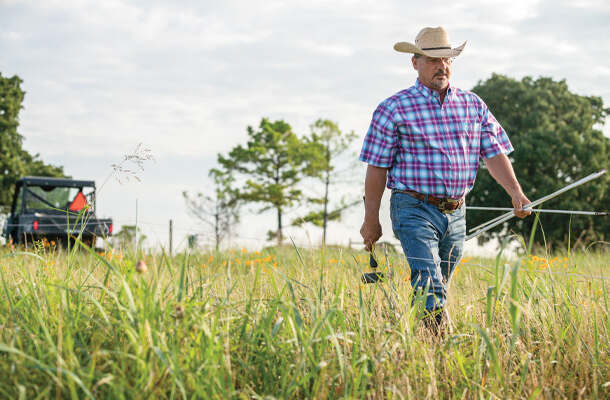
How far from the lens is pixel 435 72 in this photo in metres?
3.58

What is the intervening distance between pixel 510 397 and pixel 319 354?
82 centimetres

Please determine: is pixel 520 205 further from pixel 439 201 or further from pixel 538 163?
pixel 538 163

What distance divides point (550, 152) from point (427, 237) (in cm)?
2078

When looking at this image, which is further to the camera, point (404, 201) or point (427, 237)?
point (404, 201)

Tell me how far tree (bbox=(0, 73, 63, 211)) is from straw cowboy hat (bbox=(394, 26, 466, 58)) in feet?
79.8

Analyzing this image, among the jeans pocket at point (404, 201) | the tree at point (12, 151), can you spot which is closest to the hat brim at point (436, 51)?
the jeans pocket at point (404, 201)

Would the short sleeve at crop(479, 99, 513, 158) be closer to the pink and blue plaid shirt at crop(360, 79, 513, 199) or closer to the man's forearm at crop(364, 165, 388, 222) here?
the pink and blue plaid shirt at crop(360, 79, 513, 199)

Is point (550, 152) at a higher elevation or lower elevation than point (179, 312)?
higher

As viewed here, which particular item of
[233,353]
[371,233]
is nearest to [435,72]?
[371,233]

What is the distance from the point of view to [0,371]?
2035 mm

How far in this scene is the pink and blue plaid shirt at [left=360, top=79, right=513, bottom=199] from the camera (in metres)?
3.48

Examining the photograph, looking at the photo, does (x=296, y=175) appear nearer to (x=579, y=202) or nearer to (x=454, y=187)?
(x=579, y=202)

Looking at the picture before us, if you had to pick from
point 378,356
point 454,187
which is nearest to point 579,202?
point 454,187

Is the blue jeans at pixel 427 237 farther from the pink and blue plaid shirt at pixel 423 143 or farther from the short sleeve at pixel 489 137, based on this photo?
the short sleeve at pixel 489 137
